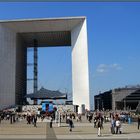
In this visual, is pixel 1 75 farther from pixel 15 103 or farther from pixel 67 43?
pixel 67 43

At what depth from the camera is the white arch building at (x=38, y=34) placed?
88.1 metres

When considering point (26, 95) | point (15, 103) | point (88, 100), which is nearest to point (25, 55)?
point (26, 95)

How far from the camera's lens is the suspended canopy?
103 m

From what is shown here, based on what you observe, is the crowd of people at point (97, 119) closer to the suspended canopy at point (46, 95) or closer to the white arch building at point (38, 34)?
the white arch building at point (38, 34)

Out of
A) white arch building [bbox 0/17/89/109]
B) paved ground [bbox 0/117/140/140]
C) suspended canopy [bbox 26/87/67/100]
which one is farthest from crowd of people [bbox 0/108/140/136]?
suspended canopy [bbox 26/87/67/100]

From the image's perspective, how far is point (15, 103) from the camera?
92562 millimetres

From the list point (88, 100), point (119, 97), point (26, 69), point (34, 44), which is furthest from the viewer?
point (119, 97)

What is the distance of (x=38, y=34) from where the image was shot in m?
96.1

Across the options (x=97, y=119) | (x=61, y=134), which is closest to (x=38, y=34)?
(x=97, y=119)

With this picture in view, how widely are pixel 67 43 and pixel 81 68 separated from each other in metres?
17.2

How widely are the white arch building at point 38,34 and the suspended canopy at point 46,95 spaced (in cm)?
808

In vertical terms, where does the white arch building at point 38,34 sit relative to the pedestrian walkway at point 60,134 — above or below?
above

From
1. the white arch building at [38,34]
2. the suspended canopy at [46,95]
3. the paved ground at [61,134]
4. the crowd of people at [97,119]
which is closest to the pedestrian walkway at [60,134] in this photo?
the paved ground at [61,134]

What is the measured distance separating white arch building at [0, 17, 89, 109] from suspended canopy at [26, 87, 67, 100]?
808 centimetres
